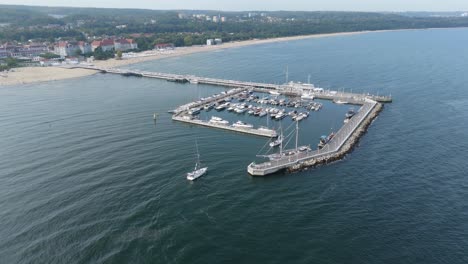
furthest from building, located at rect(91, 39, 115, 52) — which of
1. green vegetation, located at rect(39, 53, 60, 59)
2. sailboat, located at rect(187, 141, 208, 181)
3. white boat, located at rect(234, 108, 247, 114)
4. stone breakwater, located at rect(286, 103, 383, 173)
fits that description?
stone breakwater, located at rect(286, 103, 383, 173)

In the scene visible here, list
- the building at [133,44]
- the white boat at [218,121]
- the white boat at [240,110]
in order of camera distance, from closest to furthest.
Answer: the white boat at [218,121] → the white boat at [240,110] → the building at [133,44]

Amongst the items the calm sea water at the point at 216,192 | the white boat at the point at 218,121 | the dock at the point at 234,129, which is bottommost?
the calm sea water at the point at 216,192

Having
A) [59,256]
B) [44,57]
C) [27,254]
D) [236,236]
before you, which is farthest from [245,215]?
[44,57]

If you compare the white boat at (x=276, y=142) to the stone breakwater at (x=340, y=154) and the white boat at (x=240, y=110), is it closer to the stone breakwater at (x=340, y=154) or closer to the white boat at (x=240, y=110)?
the stone breakwater at (x=340, y=154)

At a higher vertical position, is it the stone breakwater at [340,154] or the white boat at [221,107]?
the white boat at [221,107]

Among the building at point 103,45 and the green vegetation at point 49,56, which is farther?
the building at point 103,45

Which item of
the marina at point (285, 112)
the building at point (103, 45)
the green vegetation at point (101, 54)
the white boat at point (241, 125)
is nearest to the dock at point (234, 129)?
the marina at point (285, 112)

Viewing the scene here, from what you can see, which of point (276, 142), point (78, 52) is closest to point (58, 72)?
point (78, 52)

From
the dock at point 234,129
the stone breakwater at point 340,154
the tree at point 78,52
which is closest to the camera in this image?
the stone breakwater at point 340,154
